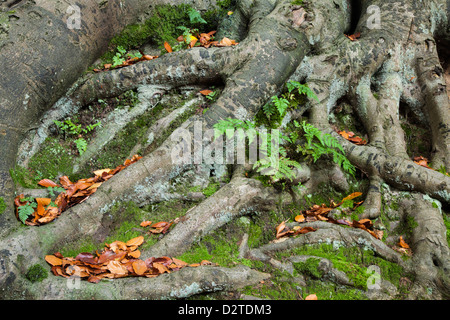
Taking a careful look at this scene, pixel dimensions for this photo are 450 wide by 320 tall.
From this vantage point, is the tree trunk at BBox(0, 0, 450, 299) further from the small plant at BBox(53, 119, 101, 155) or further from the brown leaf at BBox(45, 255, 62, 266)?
the small plant at BBox(53, 119, 101, 155)

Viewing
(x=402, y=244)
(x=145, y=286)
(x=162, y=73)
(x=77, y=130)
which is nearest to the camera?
(x=145, y=286)

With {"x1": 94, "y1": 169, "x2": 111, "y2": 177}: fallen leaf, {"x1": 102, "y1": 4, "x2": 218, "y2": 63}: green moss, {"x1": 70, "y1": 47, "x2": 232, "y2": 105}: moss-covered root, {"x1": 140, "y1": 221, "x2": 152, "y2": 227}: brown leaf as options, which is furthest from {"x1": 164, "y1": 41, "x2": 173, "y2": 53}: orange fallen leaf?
{"x1": 140, "y1": 221, "x2": 152, "y2": 227}: brown leaf

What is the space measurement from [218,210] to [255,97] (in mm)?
1531

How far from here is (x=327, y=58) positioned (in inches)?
193

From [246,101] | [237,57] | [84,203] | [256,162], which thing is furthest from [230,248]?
[237,57]

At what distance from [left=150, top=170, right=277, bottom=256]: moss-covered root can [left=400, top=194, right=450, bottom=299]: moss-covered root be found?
1538 millimetres

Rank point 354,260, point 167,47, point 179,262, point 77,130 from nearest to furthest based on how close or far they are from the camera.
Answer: point 179,262, point 354,260, point 77,130, point 167,47

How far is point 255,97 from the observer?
4.30m

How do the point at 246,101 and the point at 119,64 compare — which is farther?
the point at 119,64

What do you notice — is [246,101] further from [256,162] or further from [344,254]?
[344,254]

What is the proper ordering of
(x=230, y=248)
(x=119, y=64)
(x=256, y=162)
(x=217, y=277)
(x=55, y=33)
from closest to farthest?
(x=217, y=277) → (x=230, y=248) → (x=256, y=162) → (x=55, y=33) → (x=119, y=64)

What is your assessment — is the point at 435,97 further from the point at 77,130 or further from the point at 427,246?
the point at 77,130

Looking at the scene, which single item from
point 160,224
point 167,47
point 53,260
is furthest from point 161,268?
point 167,47

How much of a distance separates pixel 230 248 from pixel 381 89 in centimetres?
337
